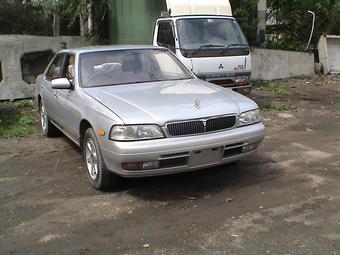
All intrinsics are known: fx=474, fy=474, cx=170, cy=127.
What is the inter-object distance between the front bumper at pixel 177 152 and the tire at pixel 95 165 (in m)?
0.17

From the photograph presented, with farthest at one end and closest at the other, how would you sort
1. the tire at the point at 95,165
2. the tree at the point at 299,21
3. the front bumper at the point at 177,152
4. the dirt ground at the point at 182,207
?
the tree at the point at 299,21
the tire at the point at 95,165
the front bumper at the point at 177,152
the dirt ground at the point at 182,207

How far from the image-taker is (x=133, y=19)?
12.3 metres

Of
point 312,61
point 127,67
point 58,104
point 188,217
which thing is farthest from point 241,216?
Answer: point 312,61

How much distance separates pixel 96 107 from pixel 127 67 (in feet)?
3.92

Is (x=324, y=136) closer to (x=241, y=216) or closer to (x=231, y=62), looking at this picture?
(x=231, y=62)

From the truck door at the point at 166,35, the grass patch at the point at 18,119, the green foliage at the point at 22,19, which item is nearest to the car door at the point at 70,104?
the grass patch at the point at 18,119

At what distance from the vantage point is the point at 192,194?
197 inches

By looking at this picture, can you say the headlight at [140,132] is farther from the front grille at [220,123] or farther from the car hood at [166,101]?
the front grille at [220,123]

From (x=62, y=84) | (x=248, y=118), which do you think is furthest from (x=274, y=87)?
(x=62, y=84)

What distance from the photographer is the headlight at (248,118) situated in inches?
197

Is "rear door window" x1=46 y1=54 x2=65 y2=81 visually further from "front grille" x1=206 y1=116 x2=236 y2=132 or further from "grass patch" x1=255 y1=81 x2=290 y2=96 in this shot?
"grass patch" x1=255 y1=81 x2=290 y2=96

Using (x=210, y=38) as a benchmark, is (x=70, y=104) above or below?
below

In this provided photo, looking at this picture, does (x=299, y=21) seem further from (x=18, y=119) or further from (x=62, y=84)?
(x=62, y=84)

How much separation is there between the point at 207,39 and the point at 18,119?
13.4ft
